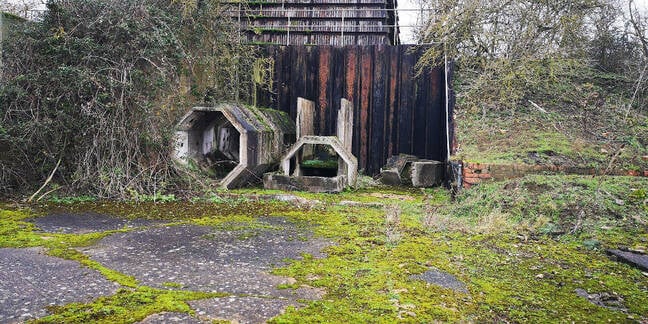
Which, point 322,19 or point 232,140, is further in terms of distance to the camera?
point 322,19

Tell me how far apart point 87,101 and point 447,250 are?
5.40 m

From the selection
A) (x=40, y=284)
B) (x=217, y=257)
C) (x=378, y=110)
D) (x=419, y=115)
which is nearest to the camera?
(x=40, y=284)

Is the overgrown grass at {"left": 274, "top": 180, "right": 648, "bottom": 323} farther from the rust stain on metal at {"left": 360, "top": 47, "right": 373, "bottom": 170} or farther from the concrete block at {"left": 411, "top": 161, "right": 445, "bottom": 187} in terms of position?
the rust stain on metal at {"left": 360, "top": 47, "right": 373, "bottom": 170}

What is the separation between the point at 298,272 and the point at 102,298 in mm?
1390

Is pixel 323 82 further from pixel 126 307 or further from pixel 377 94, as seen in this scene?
pixel 126 307

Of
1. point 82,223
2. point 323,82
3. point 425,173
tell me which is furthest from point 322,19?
point 82,223

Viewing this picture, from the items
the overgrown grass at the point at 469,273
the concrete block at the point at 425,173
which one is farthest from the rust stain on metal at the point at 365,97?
the overgrown grass at the point at 469,273

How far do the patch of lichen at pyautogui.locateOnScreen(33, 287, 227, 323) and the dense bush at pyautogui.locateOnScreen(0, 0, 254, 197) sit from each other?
4.00 meters

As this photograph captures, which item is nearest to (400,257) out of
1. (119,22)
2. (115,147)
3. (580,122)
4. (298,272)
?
(298,272)

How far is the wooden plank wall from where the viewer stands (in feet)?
34.7

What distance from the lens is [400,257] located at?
4.19 m

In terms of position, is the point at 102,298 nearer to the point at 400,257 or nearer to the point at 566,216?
the point at 400,257

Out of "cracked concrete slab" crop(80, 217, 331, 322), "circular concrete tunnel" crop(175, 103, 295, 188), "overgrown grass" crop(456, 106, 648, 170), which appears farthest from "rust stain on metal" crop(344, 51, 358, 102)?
"cracked concrete slab" crop(80, 217, 331, 322)

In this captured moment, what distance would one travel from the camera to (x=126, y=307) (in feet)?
9.55
